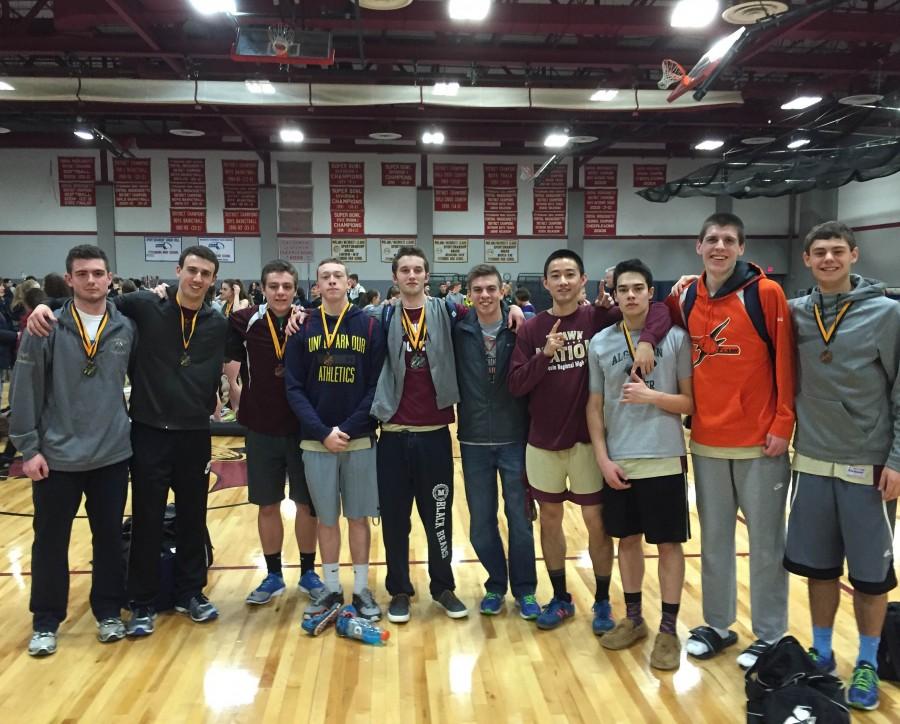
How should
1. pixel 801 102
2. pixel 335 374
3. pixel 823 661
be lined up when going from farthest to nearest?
pixel 801 102 < pixel 335 374 < pixel 823 661

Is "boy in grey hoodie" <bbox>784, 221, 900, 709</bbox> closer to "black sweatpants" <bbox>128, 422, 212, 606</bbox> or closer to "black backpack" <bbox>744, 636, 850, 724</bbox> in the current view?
"black backpack" <bbox>744, 636, 850, 724</bbox>

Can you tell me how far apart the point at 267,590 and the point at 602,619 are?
185cm

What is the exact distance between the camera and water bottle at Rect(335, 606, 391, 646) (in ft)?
10.5

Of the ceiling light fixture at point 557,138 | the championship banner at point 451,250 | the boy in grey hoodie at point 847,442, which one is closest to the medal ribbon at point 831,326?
the boy in grey hoodie at point 847,442

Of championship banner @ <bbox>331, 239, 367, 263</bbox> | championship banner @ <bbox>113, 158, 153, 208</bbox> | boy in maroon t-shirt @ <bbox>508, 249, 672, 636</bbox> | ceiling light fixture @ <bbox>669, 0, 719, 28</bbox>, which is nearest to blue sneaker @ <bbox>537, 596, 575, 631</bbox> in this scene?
boy in maroon t-shirt @ <bbox>508, 249, 672, 636</bbox>

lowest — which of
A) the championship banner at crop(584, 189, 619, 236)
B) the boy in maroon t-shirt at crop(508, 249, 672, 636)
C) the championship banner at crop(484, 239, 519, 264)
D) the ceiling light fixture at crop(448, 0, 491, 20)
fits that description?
the boy in maroon t-shirt at crop(508, 249, 672, 636)

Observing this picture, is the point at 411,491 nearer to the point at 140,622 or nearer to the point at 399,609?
the point at 399,609

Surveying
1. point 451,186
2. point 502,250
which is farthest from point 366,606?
point 451,186

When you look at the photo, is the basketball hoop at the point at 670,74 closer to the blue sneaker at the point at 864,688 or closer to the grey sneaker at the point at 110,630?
the blue sneaker at the point at 864,688

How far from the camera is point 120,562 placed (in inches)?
128

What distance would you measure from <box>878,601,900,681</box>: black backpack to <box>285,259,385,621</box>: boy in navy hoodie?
7.69ft

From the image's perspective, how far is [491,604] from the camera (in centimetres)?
346

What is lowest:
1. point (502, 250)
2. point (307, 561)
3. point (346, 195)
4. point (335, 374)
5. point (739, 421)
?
point (307, 561)

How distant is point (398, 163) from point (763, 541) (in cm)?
1523
